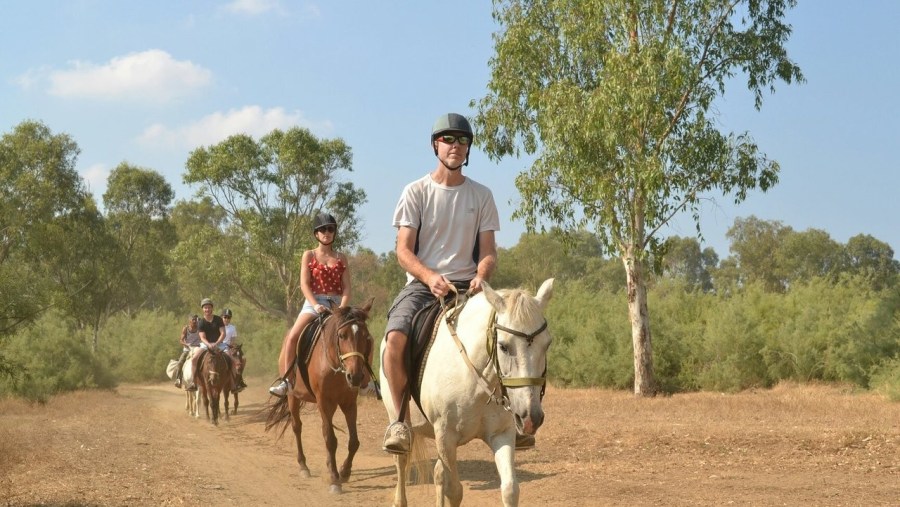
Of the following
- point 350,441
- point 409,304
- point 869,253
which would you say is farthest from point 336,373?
point 869,253

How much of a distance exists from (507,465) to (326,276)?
19.5 feet

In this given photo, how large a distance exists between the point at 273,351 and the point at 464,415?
1466 inches

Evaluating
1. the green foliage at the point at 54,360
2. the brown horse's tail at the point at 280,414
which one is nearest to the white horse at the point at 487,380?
the brown horse's tail at the point at 280,414

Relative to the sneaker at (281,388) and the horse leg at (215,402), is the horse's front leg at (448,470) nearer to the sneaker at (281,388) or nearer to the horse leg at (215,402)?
the sneaker at (281,388)

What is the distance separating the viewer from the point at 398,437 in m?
6.16

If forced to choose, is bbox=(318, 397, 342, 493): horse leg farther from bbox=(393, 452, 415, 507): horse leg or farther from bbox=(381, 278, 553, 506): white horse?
bbox=(381, 278, 553, 506): white horse

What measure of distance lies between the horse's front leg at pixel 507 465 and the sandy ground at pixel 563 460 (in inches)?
127

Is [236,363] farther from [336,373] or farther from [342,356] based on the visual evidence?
[342,356]

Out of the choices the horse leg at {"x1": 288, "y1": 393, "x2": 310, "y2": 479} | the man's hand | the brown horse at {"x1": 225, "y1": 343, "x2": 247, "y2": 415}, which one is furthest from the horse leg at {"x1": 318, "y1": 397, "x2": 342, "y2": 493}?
the brown horse at {"x1": 225, "y1": 343, "x2": 247, "y2": 415}

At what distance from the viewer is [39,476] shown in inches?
406

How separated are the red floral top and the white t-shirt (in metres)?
4.66

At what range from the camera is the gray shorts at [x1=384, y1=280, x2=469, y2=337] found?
250 inches

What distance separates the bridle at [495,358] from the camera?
5062mm

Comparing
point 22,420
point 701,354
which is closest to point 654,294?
point 701,354
